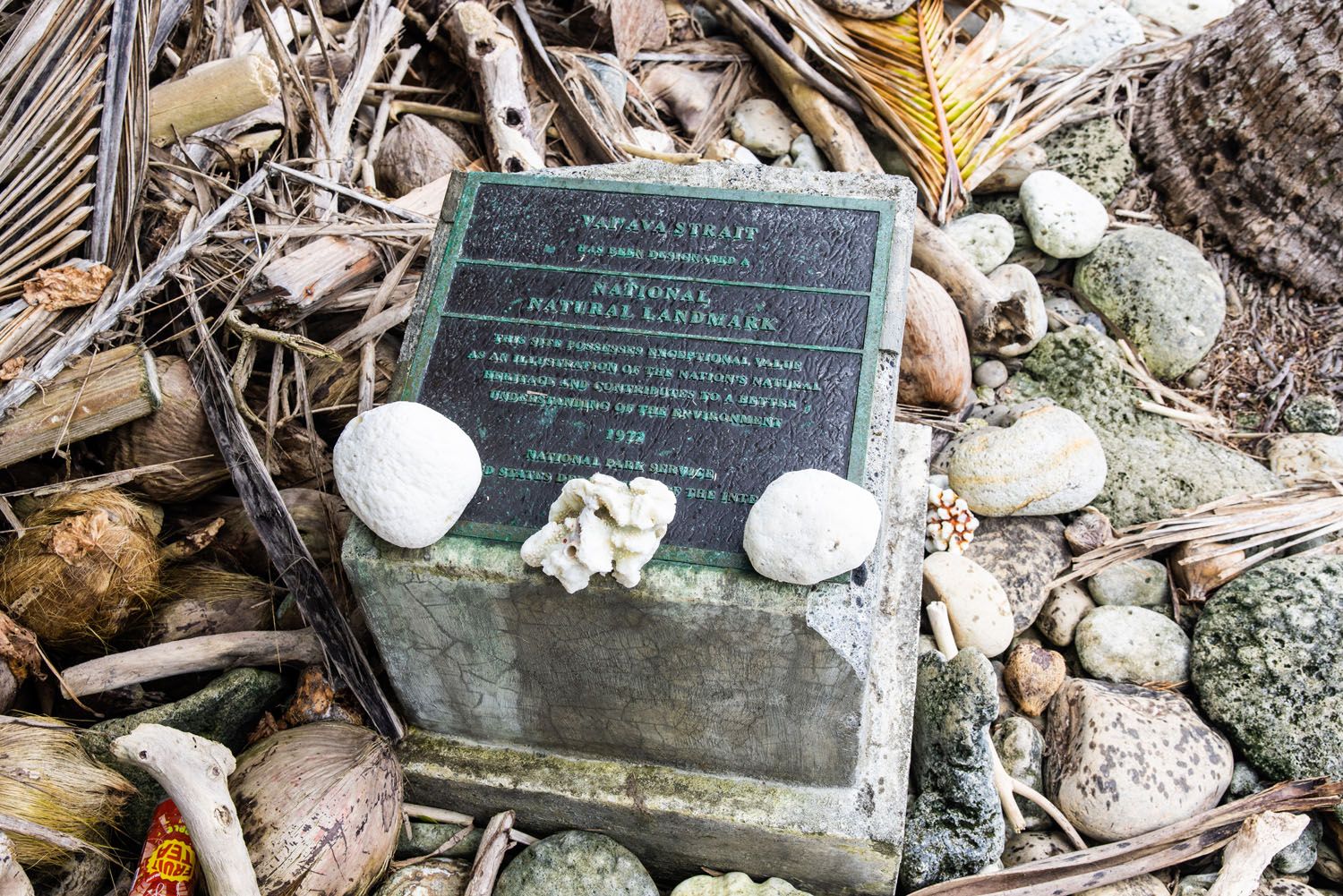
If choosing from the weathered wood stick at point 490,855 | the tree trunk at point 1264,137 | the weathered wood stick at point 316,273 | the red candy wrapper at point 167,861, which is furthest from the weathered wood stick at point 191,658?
the tree trunk at point 1264,137

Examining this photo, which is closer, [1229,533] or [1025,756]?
[1025,756]

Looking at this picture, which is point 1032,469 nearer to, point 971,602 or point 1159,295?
point 971,602

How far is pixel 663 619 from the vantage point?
2.46m

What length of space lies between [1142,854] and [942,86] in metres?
3.04

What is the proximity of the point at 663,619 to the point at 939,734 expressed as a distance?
3.39 ft

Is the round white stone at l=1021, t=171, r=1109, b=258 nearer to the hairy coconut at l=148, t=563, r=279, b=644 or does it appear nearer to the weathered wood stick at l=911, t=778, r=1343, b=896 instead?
the weathered wood stick at l=911, t=778, r=1343, b=896

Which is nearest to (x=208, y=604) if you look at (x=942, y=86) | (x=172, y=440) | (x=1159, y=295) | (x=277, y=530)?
(x=277, y=530)

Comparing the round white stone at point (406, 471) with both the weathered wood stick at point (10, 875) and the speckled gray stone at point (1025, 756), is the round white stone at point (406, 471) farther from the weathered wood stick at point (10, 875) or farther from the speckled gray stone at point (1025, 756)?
the speckled gray stone at point (1025, 756)

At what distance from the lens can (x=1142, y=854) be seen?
2.95 meters

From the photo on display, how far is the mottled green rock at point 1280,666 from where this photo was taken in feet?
10.1

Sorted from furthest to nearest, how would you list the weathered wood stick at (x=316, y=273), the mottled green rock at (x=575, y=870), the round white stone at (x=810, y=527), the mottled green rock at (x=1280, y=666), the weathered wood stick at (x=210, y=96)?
the weathered wood stick at (x=210, y=96) < the weathered wood stick at (x=316, y=273) < the mottled green rock at (x=1280, y=666) < the mottled green rock at (x=575, y=870) < the round white stone at (x=810, y=527)

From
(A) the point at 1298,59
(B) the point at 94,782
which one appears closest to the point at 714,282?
(B) the point at 94,782

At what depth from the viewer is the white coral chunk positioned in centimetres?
230

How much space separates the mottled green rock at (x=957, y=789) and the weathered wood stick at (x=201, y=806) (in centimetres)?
170
